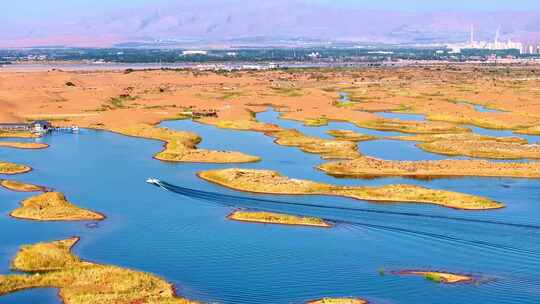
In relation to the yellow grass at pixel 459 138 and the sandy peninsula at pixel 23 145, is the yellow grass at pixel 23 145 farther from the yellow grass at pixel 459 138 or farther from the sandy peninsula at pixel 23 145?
the yellow grass at pixel 459 138

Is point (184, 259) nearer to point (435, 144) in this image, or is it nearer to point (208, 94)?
point (435, 144)

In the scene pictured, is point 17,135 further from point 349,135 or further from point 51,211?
point 51,211

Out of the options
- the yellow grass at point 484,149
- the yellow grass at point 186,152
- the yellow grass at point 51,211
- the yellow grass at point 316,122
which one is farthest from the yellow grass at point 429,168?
the yellow grass at point 316,122

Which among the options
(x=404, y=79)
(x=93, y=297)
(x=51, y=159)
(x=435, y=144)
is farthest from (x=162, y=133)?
(x=404, y=79)

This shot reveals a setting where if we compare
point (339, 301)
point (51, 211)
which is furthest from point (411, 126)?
point (339, 301)

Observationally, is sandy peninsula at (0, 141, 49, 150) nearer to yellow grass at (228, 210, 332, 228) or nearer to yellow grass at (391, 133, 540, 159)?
yellow grass at (228, 210, 332, 228)

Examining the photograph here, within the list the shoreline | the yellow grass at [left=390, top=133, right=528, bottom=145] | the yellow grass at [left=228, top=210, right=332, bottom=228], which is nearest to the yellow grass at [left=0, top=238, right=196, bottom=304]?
the yellow grass at [left=228, top=210, right=332, bottom=228]
